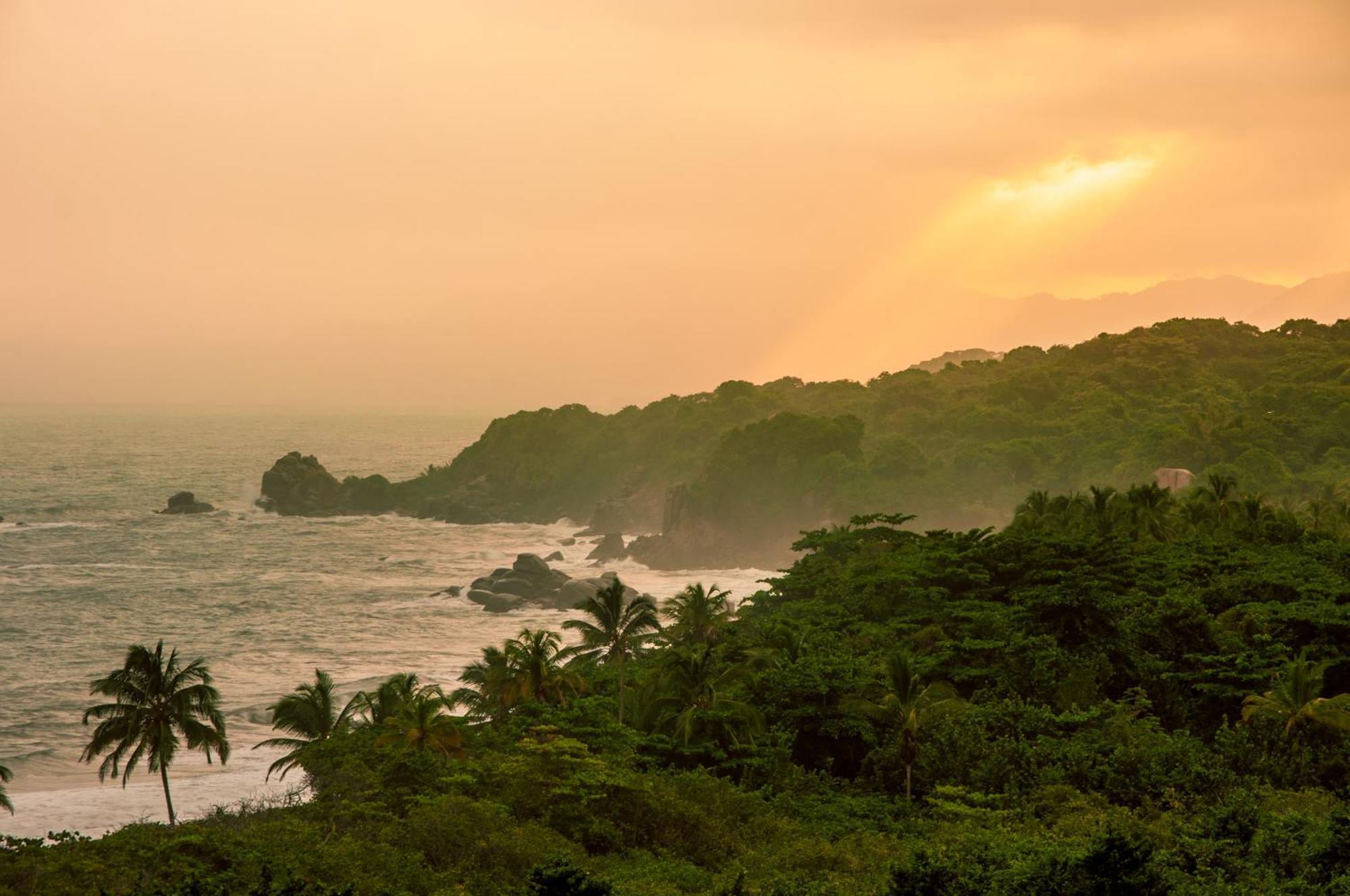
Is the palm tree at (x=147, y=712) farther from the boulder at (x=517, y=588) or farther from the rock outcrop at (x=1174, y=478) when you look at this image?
the rock outcrop at (x=1174, y=478)

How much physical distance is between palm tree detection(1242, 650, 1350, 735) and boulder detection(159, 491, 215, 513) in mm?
132363

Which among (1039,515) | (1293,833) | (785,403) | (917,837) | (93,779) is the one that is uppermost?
(785,403)

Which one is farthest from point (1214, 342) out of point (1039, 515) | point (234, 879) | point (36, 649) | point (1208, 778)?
point (234, 879)

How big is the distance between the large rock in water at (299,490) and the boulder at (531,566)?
6054cm

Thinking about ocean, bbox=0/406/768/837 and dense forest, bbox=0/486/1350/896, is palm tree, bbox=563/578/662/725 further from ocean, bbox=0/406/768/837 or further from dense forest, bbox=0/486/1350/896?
ocean, bbox=0/406/768/837

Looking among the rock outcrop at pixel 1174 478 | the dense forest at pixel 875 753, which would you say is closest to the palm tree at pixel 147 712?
the dense forest at pixel 875 753

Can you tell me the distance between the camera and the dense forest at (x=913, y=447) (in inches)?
4037

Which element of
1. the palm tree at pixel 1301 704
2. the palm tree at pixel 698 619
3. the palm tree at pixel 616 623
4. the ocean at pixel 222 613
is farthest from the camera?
the ocean at pixel 222 613

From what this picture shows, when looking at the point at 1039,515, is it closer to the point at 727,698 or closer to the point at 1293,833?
the point at 727,698

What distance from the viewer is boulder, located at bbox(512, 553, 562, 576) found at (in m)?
89.5

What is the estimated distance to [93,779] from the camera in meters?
46.9

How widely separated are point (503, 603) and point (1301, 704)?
199 feet

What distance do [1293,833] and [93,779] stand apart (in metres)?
45.9

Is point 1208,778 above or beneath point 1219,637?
beneath
